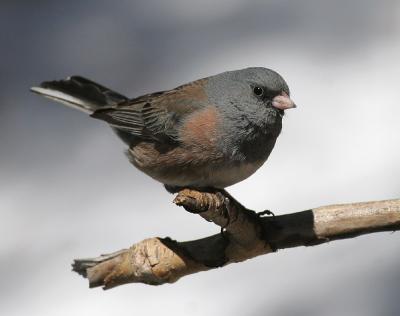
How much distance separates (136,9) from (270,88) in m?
1.82

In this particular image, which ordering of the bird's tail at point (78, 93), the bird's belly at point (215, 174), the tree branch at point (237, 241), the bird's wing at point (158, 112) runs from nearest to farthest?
the tree branch at point (237, 241), the bird's belly at point (215, 174), the bird's wing at point (158, 112), the bird's tail at point (78, 93)

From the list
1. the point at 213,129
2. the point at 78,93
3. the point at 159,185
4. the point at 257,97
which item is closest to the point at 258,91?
the point at 257,97

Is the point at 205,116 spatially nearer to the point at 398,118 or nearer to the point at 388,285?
the point at 388,285

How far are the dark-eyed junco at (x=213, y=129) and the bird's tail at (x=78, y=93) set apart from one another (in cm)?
20

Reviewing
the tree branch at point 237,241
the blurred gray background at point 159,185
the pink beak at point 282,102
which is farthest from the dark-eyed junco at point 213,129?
the blurred gray background at point 159,185

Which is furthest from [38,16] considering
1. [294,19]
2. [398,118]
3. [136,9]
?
[398,118]

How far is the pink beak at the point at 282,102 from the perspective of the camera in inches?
102

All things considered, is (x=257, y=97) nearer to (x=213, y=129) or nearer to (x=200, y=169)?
(x=213, y=129)

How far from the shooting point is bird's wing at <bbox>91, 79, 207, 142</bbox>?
2756 mm

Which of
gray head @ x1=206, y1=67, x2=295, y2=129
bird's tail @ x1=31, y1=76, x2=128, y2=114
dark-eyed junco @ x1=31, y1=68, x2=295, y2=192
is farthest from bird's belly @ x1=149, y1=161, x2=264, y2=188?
bird's tail @ x1=31, y1=76, x2=128, y2=114

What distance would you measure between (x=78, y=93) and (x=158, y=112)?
0.99 feet

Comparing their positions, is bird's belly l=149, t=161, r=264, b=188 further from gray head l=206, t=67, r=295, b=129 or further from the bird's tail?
the bird's tail

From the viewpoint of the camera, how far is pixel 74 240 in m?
3.31

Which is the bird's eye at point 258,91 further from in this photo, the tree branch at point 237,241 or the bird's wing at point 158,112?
the tree branch at point 237,241
